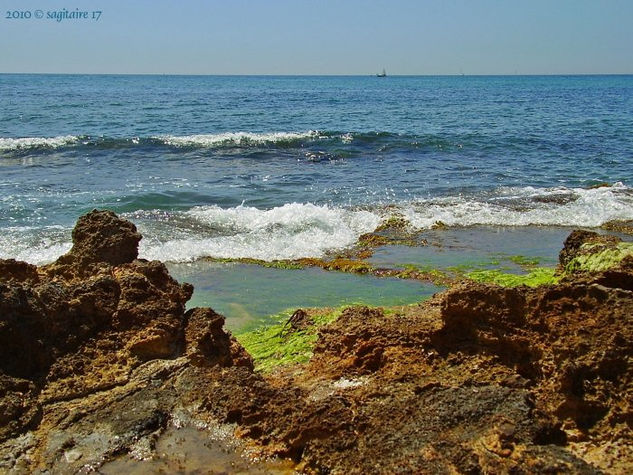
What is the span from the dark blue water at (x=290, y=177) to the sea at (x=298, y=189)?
0.22 feet

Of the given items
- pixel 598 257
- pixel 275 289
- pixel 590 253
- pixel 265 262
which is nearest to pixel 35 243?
pixel 265 262

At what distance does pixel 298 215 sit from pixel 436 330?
10643 millimetres

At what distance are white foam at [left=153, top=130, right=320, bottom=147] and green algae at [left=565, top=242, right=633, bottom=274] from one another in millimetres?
22129

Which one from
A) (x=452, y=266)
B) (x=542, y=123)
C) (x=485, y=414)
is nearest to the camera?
(x=485, y=414)

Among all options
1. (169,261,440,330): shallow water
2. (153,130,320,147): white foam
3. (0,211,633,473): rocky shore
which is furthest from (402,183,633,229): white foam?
(153,130,320,147): white foam

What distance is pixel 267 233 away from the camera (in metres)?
13.6

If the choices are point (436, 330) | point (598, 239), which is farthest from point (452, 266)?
point (436, 330)

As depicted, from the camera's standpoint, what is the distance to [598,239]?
8.19 meters

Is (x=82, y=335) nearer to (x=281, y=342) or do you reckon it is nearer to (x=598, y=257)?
(x=281, y=342)

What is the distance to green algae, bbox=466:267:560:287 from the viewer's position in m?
8.60

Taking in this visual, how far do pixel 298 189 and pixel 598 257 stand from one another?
12.2 m

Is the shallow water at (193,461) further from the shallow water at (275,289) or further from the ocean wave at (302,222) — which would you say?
the ocean wave at (302,222)

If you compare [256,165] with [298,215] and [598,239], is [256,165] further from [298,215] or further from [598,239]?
[598,239]

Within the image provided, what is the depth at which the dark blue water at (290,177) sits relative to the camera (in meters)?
14.0
